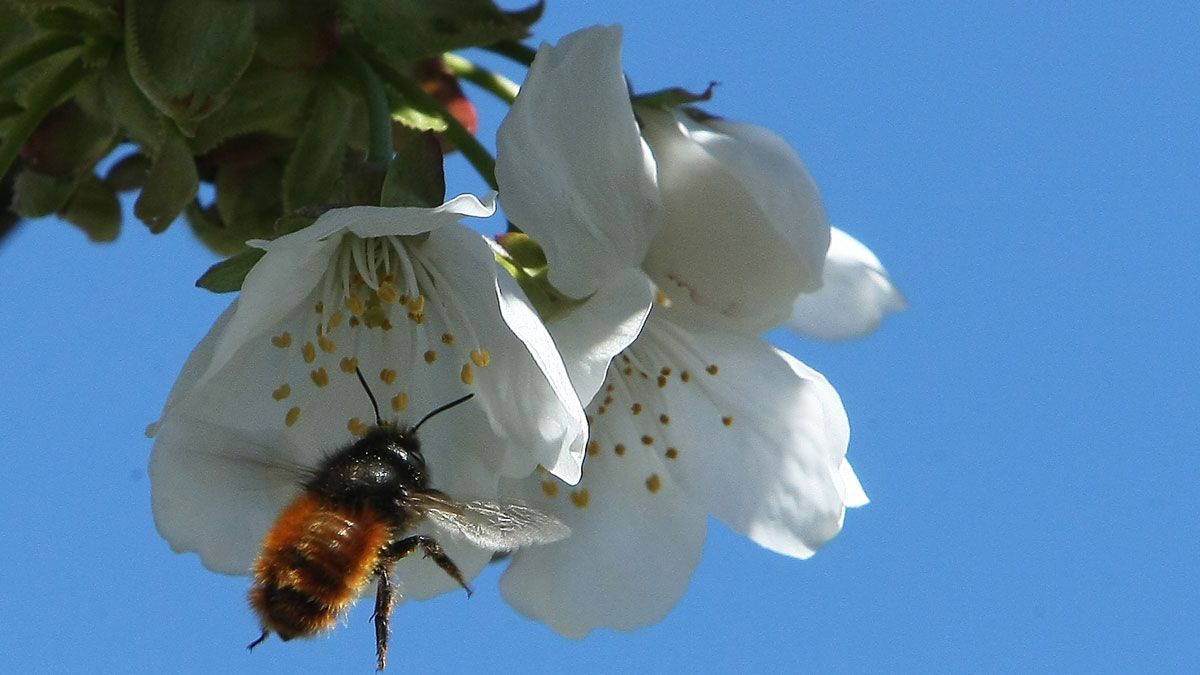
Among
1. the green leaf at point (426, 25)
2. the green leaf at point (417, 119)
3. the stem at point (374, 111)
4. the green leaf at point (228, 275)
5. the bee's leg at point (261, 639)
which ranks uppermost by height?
the green leaf at point (426, 25)

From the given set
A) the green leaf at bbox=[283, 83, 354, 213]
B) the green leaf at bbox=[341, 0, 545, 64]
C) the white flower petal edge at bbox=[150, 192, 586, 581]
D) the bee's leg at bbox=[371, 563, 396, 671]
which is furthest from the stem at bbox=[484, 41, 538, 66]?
the bee's leg at bbox=[371, 563, 396, 671]

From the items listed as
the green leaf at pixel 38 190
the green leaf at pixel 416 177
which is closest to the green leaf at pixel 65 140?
the green leaf at pixel 38 190

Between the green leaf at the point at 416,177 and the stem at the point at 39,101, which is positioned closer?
the green leaf at the point at 416,177

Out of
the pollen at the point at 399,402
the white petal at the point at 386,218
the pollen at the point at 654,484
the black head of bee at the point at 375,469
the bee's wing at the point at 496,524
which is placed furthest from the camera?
the pollen at the point at 654,484

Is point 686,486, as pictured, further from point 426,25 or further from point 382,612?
point 426,25

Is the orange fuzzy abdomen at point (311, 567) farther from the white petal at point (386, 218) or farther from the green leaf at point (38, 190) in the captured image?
the green leaf at point (38, 190)

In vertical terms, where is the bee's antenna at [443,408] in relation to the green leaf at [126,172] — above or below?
above

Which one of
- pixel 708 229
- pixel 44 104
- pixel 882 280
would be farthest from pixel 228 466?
pixel 882 280

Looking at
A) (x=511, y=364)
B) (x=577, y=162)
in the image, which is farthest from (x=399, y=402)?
(x=577, y=162)
